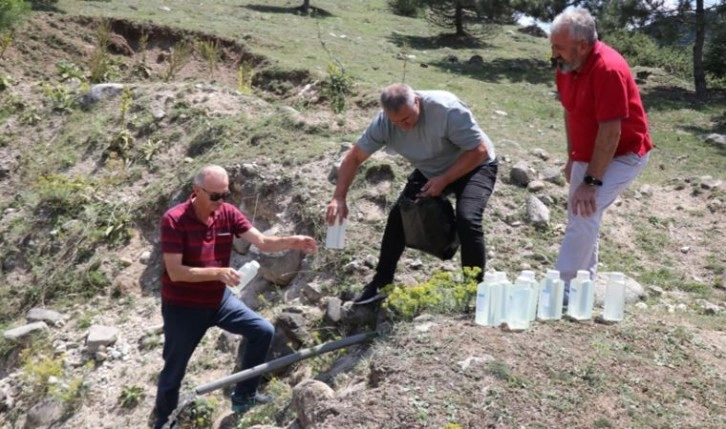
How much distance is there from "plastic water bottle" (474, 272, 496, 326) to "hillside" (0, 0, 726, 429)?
98mm

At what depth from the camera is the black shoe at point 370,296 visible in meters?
4.97

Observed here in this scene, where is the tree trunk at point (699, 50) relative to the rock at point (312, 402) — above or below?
above

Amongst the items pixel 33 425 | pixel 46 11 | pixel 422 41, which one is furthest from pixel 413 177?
pixel 422 41

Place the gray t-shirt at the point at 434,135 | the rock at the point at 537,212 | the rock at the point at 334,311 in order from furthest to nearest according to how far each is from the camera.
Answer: the rock at the point at 537,212
the rock at the point at 334,311
the gray t-shirt at the point at 434,135

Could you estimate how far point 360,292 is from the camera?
5.43 m

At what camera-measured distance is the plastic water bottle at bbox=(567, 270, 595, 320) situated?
169 inches

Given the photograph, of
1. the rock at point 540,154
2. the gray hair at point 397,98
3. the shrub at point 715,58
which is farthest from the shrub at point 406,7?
the gray hair at point 397,98

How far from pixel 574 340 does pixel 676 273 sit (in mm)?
2551

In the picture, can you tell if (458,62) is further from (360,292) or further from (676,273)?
(360,292)

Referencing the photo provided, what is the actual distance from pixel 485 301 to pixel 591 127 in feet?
3.60

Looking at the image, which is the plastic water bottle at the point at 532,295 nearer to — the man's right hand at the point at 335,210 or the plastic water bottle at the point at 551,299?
the plastic water bottle at the point at 551,299

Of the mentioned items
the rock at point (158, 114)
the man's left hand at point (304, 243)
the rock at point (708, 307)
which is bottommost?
the rock at point (708, 307)

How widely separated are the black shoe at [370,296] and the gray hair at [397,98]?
1.23 m

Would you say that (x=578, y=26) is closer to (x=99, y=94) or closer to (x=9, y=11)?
(x=99, y=94)
